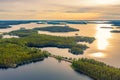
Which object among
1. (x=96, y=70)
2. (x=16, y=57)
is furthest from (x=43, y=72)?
(x=16, y=57)

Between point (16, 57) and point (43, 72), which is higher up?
point (16, 57)

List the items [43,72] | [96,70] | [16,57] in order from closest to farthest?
1. [96,70]
2. [43,72]
3. [16,57]

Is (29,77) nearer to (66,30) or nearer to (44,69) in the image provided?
(44,69)

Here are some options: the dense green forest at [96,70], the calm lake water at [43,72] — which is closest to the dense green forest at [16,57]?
the calm lake water at [43,72]

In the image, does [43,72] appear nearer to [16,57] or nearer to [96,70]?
[96,70]

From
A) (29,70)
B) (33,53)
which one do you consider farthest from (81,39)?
(29,70)

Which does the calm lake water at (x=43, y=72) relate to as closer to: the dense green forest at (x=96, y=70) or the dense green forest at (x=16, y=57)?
the dense green forest at (x=96, y=70)

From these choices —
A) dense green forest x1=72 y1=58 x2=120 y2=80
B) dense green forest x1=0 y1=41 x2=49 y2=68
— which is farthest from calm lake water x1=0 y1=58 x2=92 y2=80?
dense green forest x1=0 y1=41 x2=49 y2=68

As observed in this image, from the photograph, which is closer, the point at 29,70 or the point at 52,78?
the point at 52,78
